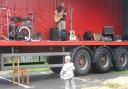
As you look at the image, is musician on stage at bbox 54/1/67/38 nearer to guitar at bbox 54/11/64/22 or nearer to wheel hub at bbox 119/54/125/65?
guitar at bbox 54/11/64/22

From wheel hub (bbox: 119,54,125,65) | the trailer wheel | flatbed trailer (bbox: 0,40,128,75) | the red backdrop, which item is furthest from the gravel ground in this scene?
wheel hub (bbox: 119,54,125,65)

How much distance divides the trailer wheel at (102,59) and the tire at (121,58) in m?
0.41

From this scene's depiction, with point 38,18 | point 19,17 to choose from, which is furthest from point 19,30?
point 38,18

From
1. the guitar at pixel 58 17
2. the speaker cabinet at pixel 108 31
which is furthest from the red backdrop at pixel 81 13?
the speaker cabinet at pixel 108 31

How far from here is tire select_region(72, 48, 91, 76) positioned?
56.5ft

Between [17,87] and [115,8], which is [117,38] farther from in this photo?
[17,87]

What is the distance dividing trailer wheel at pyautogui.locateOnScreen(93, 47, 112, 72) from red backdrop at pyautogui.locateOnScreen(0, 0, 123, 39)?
122 centimetres

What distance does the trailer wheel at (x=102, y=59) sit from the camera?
18.2m

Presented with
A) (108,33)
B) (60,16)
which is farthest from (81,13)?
(60,16)

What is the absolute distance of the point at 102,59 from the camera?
18.6 meters

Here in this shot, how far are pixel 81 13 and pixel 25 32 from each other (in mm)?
4372

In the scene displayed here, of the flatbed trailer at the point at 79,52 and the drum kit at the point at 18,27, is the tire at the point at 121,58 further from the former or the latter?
the drum kit at the point at 18,27

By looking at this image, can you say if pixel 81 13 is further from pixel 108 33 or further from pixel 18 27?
pixel 18 27

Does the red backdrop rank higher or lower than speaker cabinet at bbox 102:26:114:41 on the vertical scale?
higher
